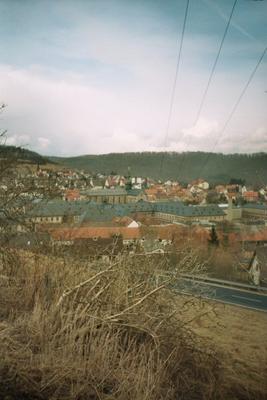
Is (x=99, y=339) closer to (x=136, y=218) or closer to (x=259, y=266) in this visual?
(x=259, y=266)

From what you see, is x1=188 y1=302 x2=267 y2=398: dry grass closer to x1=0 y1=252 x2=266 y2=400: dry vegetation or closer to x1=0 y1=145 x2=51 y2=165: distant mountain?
x1=0 y1=252 x2=266 y2=400: dry vegetation

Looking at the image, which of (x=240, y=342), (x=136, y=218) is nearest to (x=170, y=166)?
(x=136, y=218)

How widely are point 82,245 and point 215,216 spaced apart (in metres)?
19.2

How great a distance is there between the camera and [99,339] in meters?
4.39

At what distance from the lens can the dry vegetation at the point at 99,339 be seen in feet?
11.7

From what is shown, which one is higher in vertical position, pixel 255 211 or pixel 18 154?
pixel 18 154

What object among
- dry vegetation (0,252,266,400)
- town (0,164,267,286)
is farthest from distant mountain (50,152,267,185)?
dry vegetation (0,252,266,400)

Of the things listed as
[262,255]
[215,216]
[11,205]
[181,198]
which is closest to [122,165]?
[181,198]

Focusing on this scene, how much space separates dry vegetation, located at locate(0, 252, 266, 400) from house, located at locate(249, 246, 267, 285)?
697cm

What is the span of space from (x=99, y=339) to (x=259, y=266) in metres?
9.98

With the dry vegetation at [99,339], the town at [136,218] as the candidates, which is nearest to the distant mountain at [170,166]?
the town at [136,218]

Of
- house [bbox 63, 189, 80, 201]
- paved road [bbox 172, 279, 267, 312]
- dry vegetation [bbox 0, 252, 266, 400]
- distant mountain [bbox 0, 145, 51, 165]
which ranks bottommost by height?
paved road [bbox 172, 279, 267, 312]

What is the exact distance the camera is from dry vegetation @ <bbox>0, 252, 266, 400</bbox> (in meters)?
3.57

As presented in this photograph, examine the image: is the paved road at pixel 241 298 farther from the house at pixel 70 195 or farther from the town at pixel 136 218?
the house at pixel 70 195
